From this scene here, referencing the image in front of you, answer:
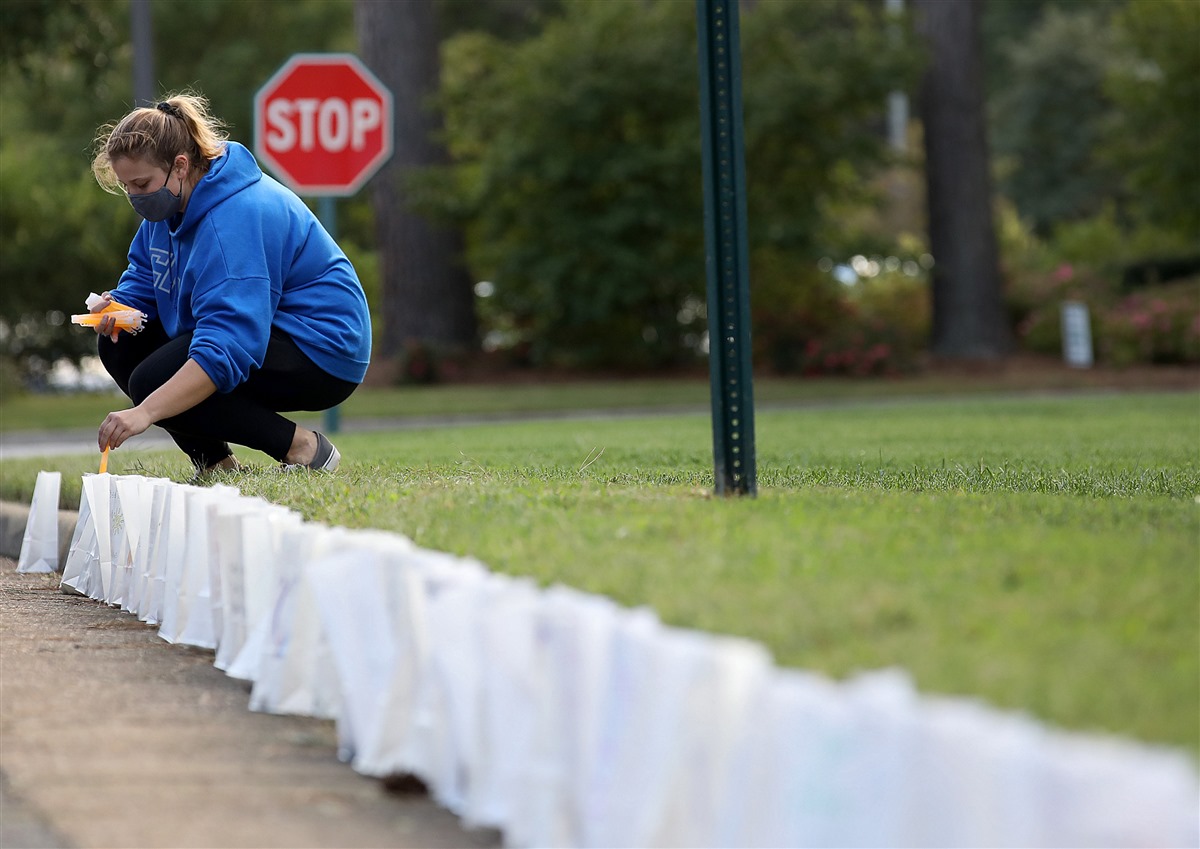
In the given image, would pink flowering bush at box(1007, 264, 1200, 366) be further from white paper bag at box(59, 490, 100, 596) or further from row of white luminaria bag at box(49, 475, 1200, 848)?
row of white luminaria bag at box(49, 475, 1200, 848)

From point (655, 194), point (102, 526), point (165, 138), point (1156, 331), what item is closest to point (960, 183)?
point (1156, 331)

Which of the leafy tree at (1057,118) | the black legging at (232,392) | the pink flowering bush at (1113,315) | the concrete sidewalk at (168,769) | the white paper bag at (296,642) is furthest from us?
the leafy tree at (1057,118)

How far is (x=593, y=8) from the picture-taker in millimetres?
20000

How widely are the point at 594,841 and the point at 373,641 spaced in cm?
79

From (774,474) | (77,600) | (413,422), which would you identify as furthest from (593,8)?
(77,600)

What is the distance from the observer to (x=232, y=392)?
5.28m

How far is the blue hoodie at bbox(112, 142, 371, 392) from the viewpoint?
4.86 meters

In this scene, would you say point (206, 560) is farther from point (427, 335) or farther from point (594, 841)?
point (427, 335)

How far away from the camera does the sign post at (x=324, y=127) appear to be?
39.5 ft

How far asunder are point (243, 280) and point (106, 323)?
0.76 m

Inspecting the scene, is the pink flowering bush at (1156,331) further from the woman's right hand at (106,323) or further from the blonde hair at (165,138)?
the blonde hair at (165,138)

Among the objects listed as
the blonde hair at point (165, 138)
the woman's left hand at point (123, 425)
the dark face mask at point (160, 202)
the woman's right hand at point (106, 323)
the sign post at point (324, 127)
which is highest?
the sign post at point (324, 127)

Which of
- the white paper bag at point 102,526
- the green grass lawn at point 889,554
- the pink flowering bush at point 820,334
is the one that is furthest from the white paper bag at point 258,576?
the pink flowering bush at point 820,334

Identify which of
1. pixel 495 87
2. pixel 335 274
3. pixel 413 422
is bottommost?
pixel 413 422
